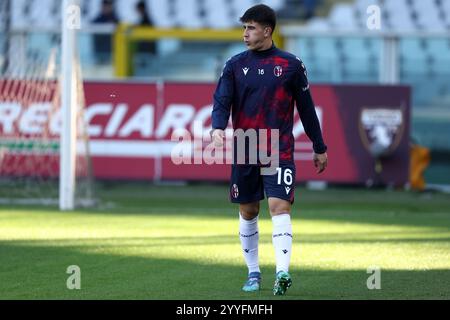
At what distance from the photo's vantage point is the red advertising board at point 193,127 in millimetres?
19406

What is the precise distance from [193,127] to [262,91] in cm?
1062

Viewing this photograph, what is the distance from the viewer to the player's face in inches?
340

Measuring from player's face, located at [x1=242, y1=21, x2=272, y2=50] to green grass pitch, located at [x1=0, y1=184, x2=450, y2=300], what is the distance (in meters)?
1.83

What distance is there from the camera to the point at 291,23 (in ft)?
81.6

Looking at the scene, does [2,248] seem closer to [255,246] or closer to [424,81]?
[255,246]

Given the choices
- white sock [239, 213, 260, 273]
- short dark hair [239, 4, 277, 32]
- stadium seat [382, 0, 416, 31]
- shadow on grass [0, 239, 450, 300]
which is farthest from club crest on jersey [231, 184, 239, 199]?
stadium seat [382, 0, 416, 31]

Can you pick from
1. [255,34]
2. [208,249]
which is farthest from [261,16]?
[208,249]

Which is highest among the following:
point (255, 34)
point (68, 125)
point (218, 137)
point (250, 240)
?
point (255, 34)

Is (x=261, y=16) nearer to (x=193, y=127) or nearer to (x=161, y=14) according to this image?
(x=193, y=127)

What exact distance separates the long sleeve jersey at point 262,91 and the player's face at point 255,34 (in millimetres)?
94

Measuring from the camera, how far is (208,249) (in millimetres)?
11766

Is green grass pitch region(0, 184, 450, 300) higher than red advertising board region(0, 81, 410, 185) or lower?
lower

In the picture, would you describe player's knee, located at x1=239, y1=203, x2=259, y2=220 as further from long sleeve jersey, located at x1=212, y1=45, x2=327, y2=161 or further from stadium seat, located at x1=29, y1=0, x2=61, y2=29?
stadium seat, located at x1=29, y1=0, x2=61, y2=29
